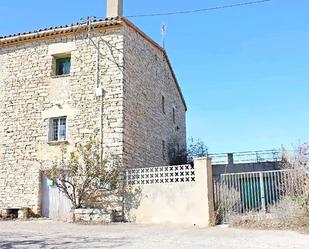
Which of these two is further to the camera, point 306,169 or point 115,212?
point 115,212

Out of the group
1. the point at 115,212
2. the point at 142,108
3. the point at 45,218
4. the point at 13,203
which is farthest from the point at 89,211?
the point at 142,108

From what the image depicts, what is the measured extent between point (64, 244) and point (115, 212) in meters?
5.49

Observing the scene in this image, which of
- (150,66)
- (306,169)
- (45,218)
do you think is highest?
(150,66)

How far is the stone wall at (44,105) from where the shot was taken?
15227 mm

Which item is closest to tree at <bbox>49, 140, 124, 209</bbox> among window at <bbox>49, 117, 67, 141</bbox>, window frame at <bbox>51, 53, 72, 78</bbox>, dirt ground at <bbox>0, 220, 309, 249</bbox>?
window at <bbox>49, 117, 67, 141</bbox>

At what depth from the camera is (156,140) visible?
61.1ft

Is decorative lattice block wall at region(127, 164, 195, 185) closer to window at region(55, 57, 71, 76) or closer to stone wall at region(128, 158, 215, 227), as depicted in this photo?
stone wall at region(128, 158, 215, 227)

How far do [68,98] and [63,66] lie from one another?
1.73 metres

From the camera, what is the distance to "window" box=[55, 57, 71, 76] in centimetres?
1652

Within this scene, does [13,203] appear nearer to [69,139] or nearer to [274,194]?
[69,139]

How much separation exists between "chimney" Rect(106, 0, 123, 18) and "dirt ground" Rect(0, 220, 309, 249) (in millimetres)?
9310

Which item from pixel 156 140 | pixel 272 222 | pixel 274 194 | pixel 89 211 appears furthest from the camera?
pixel 156 140

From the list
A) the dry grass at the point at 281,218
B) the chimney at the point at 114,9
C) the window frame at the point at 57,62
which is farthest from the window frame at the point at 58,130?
the dry grass at the point at 281,218

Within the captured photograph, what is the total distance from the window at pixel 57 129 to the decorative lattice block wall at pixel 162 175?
3457mm
